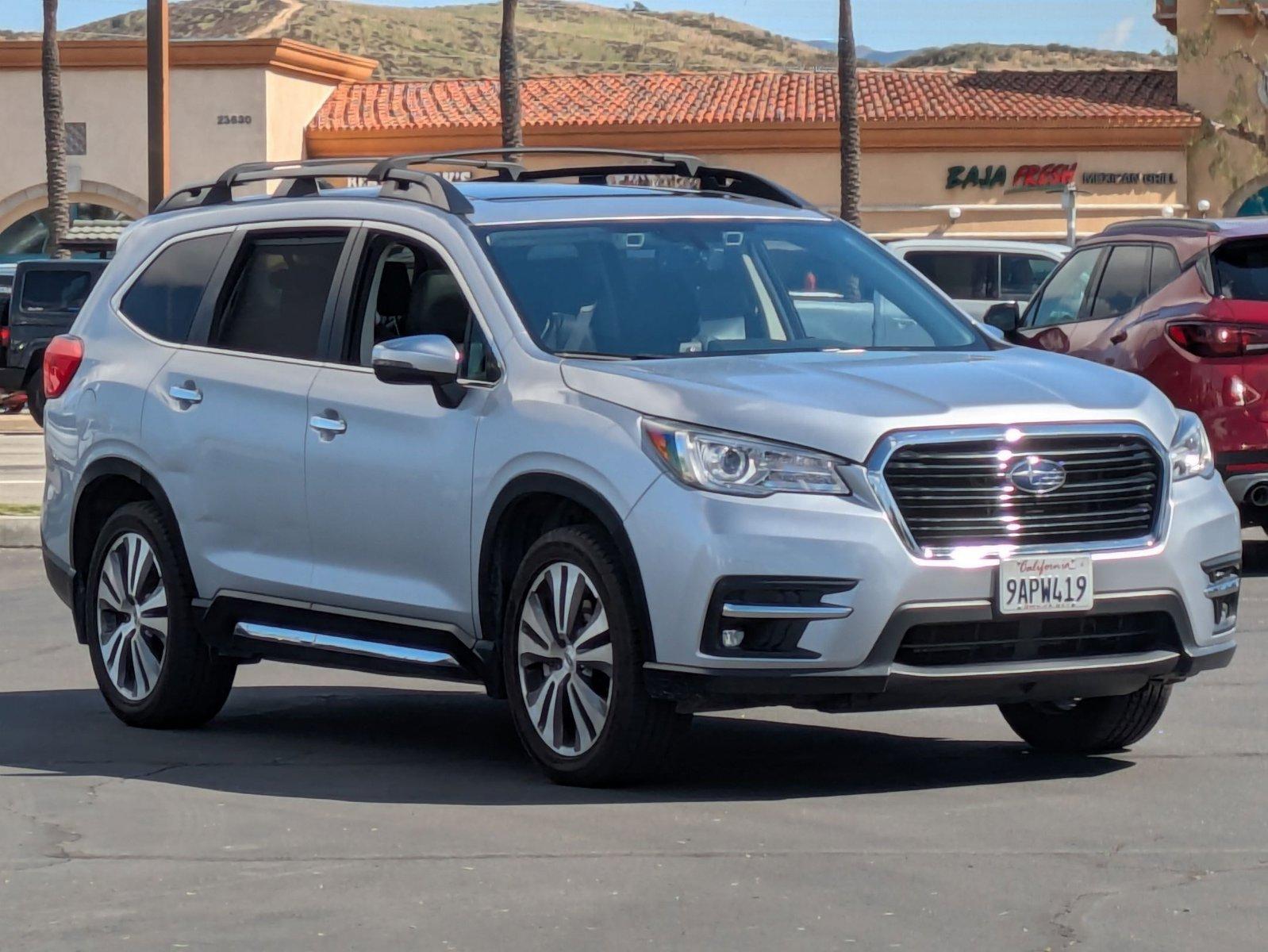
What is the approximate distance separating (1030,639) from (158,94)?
20843 mm

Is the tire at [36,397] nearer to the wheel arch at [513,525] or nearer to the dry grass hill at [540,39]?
the wheel arch at [513,525]

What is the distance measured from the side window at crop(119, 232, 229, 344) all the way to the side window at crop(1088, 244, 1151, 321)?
5.83 m

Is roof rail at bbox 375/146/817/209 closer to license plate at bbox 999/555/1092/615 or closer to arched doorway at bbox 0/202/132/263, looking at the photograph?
license plate at bbox 999/555/1092/615

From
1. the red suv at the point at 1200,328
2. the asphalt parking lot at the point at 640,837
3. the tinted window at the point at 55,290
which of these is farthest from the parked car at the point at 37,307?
the asphalt parking lot at the point at 640,837

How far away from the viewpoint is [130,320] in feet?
29.9

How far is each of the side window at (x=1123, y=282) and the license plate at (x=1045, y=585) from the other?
6.45 meters

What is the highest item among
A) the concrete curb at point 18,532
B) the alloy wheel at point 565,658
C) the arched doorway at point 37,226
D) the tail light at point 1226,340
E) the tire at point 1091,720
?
the tail light at point 1226,340

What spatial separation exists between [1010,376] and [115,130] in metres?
48.5

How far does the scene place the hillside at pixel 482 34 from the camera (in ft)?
472

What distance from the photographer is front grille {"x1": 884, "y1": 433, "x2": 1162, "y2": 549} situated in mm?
6562

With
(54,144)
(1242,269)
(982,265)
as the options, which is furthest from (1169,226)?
(54,144)

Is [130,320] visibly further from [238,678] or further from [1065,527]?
[1065,527]

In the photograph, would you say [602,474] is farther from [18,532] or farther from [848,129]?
[848,129]

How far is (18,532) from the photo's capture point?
50.2ft
